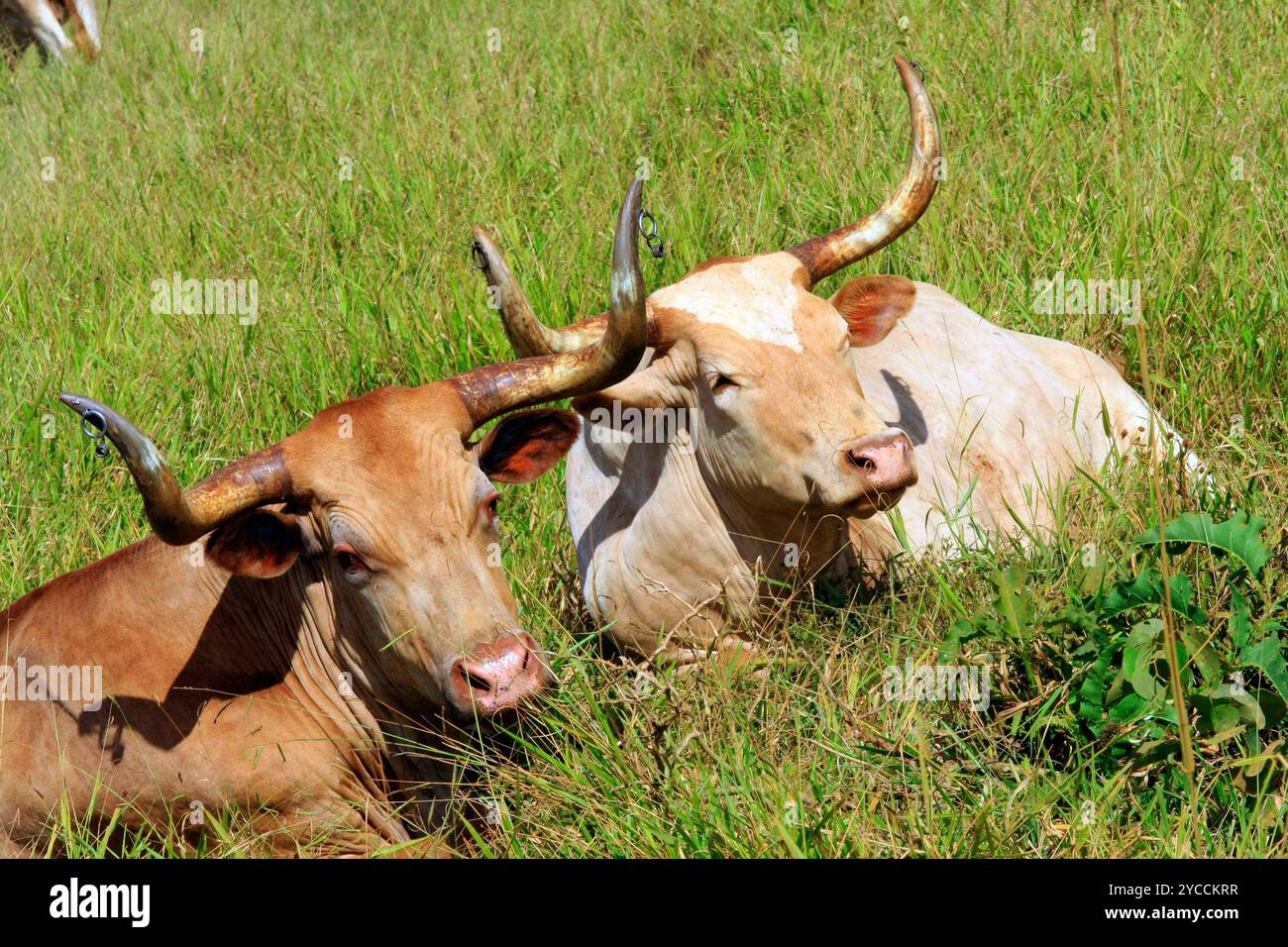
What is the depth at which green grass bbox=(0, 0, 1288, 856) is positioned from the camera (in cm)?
368

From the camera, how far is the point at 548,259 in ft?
21.8

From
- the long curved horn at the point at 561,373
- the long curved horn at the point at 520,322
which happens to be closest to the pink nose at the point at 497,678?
the long curved horn at the point at 561,373

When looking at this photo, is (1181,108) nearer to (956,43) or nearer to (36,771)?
(956,43)

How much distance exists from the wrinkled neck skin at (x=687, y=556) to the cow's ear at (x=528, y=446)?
52 cm

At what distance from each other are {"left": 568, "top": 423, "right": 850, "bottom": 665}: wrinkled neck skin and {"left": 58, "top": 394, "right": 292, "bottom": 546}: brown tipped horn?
1250 millimetres

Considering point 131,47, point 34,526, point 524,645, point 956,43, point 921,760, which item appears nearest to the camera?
point 921,760

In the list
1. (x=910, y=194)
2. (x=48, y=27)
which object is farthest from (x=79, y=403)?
(x=48, y=27)

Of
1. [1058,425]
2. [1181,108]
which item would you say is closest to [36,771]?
[1058,425]

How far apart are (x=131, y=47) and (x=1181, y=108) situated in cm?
692

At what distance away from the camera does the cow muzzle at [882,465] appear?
13.7 feet

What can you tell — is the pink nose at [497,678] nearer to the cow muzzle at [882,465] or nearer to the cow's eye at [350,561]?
the cow's eye at [350,561]

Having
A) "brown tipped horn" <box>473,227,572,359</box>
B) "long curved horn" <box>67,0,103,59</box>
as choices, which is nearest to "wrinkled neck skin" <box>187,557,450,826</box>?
Result: "brown tipped horn" <box>473,227,572,359</box>

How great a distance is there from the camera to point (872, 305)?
16.8 ft

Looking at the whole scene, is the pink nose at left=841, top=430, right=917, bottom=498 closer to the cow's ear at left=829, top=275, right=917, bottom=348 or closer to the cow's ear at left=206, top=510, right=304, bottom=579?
the cow's ear at left=829, top=275, right=917, bottom=348
